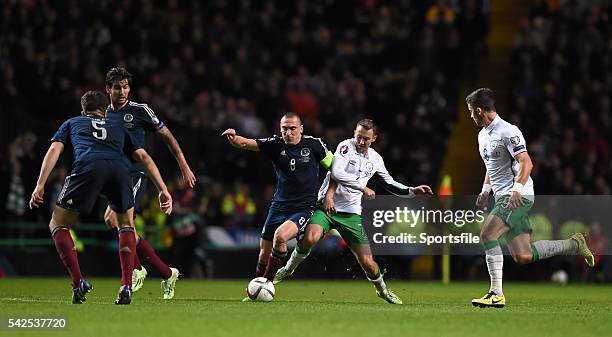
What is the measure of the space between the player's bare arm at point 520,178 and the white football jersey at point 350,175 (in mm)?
1472

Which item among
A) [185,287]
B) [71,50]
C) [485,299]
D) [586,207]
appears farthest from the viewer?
[71,50]

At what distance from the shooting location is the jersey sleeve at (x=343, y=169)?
40.6 ft

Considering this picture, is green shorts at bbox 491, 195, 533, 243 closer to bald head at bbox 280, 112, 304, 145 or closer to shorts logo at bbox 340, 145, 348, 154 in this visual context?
shorts logo at bbox 340, 145, 348, 154

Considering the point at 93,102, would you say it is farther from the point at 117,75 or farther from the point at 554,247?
the point at 554,247

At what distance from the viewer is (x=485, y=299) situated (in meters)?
11.4

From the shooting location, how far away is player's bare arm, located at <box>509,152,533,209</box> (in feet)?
36.7

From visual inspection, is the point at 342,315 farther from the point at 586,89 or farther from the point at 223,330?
the point at 586,89

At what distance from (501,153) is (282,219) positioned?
7.64 ft

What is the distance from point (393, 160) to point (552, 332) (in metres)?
A: 12.9

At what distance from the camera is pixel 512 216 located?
38.7 ft

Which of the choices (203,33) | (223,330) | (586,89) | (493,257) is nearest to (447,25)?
(586,89)

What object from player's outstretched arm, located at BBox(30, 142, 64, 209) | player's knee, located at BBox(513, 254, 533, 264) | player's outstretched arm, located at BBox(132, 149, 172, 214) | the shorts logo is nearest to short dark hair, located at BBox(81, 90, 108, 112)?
player's outstretched arm, located at BBox(30, 142, 64, 209)

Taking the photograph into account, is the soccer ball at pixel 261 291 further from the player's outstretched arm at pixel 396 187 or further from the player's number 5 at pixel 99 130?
the player's number 5 at pixel 99 130

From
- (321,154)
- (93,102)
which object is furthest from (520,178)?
(93,102)
